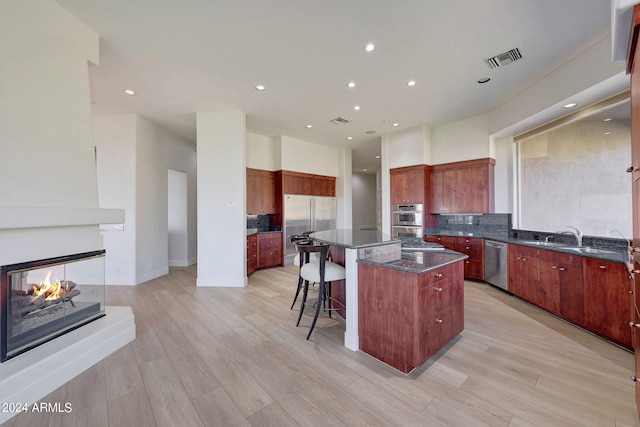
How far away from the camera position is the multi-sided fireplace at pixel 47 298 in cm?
187

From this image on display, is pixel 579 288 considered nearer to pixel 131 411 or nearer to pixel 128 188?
pixel 131 411

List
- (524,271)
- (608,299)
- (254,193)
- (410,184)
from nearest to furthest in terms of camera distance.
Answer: (608,299) < (524,271) < (410,184) < (254,193)

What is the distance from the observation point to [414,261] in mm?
2301

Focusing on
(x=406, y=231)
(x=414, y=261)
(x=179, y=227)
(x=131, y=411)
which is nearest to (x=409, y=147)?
(x=406, y=231)

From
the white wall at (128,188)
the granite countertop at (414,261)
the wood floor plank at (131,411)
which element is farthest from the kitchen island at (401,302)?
the white wall at (128,188)

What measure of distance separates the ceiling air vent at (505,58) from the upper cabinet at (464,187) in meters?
2.09

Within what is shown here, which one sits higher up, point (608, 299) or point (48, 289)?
point (48, 289)

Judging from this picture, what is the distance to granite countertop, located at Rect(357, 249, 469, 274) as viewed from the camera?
2.04 metres

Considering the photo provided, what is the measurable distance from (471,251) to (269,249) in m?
4.28

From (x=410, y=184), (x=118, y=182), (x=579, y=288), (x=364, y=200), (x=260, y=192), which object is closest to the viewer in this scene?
(x=579, y=288)

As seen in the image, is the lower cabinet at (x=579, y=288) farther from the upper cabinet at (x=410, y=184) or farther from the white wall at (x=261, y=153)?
the white wall at (x=261, y=153)

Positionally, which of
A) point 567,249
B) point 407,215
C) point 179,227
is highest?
point 407,215

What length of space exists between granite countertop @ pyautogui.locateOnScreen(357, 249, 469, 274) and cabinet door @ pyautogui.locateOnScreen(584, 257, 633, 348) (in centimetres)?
153

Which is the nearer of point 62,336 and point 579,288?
point 62,336
